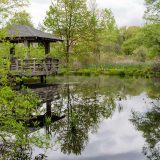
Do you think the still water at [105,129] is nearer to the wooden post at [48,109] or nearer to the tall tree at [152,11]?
the wooden post at [48,109]

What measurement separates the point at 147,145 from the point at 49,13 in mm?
44605

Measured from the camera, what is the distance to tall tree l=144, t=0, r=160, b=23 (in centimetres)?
4592

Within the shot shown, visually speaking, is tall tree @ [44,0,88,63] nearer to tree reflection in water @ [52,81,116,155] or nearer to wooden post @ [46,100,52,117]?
tree reflection in water @ [52,81,116,155]

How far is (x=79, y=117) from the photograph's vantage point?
52.7ft

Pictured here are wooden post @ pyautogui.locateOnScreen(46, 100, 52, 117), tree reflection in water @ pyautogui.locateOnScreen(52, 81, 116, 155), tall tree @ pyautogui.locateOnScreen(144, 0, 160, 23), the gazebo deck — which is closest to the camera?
tree reflection in water @ pyautogui.locateOnScreen(52, 81, 116, 155)

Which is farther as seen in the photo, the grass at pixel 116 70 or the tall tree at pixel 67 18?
the tall tree at pixel 67 18

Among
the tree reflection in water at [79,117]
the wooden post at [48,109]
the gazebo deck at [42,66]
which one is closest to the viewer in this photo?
the tree reflection in water at [79,117]

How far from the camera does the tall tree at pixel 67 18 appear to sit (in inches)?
2125

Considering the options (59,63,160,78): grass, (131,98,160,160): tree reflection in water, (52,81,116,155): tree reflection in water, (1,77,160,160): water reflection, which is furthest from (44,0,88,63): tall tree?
(131,98,160,160): tree reflection in water

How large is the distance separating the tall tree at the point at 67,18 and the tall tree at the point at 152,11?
9.93 metres

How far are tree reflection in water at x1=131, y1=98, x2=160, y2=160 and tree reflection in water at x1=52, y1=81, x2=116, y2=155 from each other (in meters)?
1.60

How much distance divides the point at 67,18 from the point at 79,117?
3955 cm

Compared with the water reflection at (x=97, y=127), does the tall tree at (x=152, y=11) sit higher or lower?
higher

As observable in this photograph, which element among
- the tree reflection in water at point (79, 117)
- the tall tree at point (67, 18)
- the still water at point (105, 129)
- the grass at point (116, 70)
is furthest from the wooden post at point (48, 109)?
the tall tree at point (67, 18)
